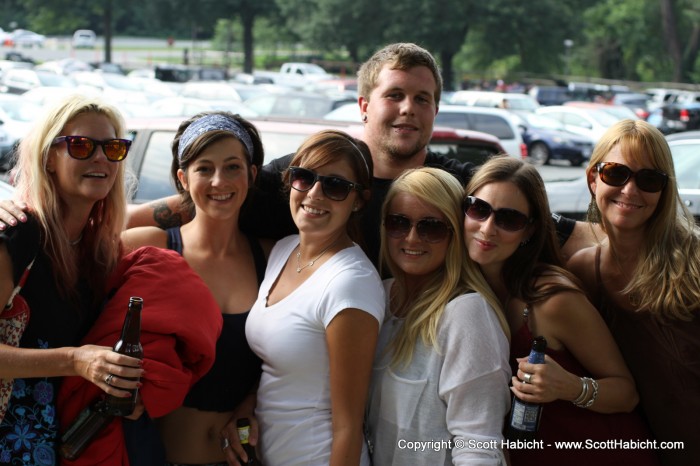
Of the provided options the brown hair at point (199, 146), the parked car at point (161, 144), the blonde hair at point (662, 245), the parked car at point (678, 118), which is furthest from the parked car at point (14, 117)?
the parked car at point (678, 118)

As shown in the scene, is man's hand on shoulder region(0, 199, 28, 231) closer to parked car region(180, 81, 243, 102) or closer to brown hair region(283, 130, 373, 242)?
brown hair region(283, 130, 373, 242)

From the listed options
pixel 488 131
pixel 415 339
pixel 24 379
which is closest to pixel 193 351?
pixel 24 379

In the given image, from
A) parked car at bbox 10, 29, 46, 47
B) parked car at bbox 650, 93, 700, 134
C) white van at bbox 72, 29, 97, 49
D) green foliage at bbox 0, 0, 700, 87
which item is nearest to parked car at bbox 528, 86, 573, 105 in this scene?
green foliage at bbox 0, 0, 700, 87

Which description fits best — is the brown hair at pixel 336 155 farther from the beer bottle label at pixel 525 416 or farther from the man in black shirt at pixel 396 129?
the beer bottle label at pixel 525 416

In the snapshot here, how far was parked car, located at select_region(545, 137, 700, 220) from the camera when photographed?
8.16m

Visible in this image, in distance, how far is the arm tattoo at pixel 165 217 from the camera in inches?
161

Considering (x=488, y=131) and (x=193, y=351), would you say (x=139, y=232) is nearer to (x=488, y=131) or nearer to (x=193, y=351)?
(x=193, y=351)

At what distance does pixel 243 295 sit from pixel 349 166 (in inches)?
27.8

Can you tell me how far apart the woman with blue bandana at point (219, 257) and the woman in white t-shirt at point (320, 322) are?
131 mm

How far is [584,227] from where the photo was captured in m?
3.93

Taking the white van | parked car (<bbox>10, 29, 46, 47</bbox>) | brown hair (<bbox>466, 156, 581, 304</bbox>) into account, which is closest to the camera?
brown hair (<bbox>466, 156, 581, 304</bbox>)

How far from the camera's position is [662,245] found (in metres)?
3.24

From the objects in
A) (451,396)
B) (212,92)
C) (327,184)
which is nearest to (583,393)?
(451,396)

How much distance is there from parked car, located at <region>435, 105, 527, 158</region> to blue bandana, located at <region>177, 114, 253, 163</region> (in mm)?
14602
